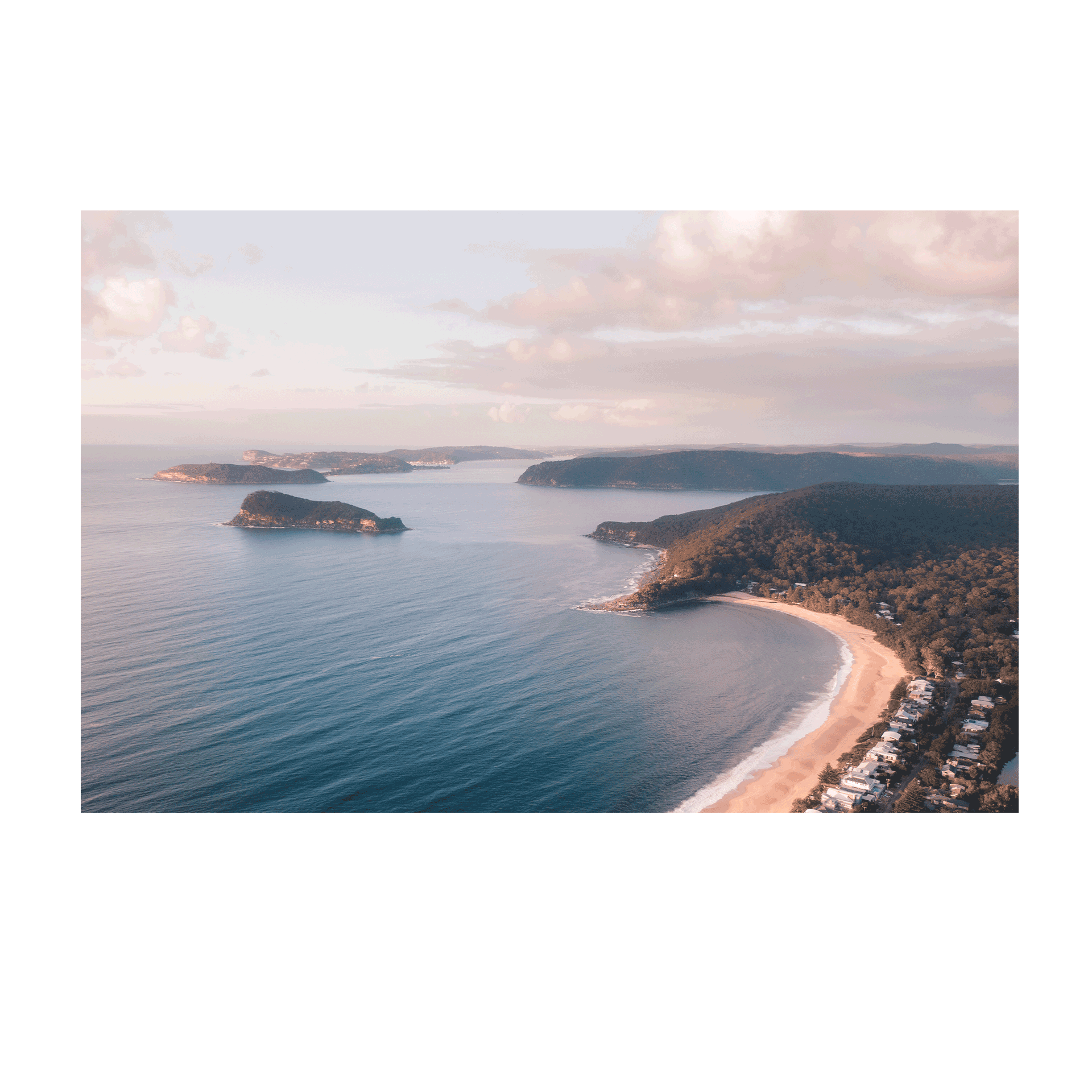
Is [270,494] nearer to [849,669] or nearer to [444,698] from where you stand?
[444,698]

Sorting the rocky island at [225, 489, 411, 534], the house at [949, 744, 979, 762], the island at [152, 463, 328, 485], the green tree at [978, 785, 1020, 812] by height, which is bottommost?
the green tree at [978, 785, 1020, 812]

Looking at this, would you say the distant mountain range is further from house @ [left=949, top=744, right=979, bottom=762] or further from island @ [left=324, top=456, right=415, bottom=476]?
island @ [left=324, top=456, right=415, bottom=476]

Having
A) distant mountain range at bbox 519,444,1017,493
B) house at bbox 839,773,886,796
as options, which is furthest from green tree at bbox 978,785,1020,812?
distant mountain range at bbox 519,444,1017,493

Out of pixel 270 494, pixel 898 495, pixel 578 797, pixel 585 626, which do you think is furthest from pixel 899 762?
pixel 270 494

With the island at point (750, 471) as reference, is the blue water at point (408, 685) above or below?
below

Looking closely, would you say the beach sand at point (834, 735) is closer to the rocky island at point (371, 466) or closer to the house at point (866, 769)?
the house at point (866, 769)

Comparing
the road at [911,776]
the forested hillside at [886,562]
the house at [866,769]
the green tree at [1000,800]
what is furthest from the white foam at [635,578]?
the green tree at [1000,800]

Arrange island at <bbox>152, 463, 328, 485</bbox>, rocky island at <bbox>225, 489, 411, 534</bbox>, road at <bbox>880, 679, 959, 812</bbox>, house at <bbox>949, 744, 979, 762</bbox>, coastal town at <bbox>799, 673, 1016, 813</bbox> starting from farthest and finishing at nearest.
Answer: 1. island at <bbox>152, 463, 328, 485</bbox>
2. rocky island at <bbox>225, 489, 411, 534</bbox>
3. house at <bbox>949, 744, 979, 762</bbox>
4. road at <bbox>880, 679, 959, 812</bbox>
5. coastal town at <bbox>799, 673, 1016, 813</bbox>
